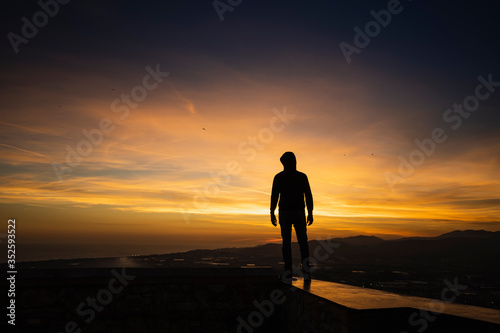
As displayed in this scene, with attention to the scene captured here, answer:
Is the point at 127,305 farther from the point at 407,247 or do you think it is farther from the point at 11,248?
the point at 407,247

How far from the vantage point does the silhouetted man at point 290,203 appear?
6.28 meters

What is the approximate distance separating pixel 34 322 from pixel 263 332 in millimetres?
3850

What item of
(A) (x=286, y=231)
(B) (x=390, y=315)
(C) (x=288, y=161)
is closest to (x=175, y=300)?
(A) (x=286, y=231)

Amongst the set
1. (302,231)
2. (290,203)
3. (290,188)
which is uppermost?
(290,188)

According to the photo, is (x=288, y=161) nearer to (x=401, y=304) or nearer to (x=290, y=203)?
(x=290, y=203)

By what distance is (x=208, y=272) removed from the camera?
6031mm

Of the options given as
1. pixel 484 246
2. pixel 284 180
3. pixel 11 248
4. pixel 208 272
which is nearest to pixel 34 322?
pixel 11 248

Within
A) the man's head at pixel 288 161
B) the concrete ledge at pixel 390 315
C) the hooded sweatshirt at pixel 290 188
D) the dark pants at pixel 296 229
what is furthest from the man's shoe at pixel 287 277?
the man's head at pixel 288 161

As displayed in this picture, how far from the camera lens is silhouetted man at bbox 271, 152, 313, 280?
6.28 meters

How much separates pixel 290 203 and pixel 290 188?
1.00 feet

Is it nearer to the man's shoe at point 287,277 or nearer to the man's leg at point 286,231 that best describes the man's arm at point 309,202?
the man's leg at point 286,231

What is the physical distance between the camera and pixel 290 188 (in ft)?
20.9

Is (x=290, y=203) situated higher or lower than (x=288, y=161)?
lower

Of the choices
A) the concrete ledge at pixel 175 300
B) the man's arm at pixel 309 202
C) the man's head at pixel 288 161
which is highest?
the man's head at pixel 288 161
